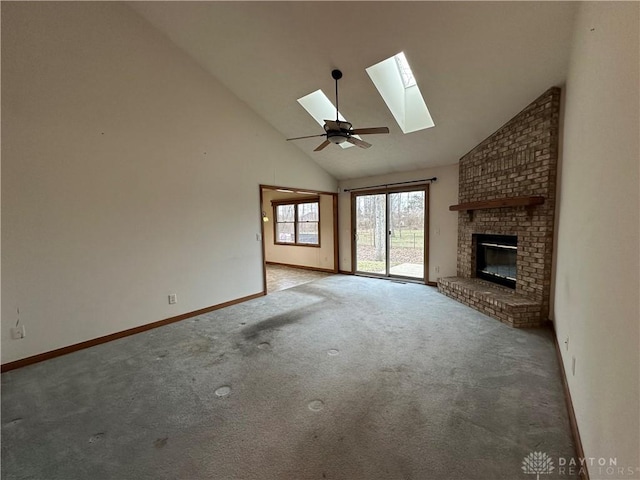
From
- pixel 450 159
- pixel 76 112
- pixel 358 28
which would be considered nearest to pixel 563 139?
pixel 450 159

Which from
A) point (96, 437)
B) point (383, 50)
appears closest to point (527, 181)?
point (383, 50)

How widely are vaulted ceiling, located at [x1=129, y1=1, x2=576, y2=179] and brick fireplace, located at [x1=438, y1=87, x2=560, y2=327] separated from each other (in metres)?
0.25

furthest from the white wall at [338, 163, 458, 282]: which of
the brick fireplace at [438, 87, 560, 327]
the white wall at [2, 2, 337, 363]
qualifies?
the white wall at [2, 2, 337, 363]

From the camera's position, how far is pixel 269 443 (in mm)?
1669

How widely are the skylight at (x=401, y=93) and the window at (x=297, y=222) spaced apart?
3540 millimetres

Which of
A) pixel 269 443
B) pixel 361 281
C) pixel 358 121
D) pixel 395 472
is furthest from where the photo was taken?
pixel 361 281

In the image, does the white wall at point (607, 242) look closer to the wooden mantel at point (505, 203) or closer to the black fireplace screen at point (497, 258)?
the wooden mantel at point (505, 203)

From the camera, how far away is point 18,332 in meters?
2.69

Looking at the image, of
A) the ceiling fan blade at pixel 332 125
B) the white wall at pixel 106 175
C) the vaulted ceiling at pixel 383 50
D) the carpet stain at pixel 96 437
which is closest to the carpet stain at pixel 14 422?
the carpet stain at pixel 96 437

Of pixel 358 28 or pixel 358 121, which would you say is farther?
pixel 358 121

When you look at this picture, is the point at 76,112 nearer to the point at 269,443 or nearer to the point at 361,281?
the point at 269,443

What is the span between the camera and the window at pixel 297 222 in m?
7.57

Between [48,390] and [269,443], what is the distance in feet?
6.90

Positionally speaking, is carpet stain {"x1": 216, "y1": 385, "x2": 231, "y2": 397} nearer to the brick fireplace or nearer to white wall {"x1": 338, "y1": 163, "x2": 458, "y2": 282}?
the brick fireplace
